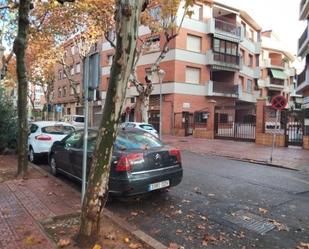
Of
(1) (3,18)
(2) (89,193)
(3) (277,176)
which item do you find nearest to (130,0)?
(2) (89,193)

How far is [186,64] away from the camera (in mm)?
31766

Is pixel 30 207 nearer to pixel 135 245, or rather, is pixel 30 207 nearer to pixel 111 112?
pixel 135 245

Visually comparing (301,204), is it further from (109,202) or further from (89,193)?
(89,193)

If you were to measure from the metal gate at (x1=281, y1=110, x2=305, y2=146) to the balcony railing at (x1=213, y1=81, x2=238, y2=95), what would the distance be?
14963 mm

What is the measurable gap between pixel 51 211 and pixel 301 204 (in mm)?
5010

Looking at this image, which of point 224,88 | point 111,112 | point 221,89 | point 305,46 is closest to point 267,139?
point 305,46

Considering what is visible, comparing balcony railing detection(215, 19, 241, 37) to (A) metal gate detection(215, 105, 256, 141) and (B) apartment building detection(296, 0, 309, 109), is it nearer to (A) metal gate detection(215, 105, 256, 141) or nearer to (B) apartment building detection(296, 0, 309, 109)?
(B) apartment building detection(296, 0, 309, 109)

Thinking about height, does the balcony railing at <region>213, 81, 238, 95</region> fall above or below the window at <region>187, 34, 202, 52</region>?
below

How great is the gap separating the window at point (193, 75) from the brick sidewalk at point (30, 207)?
2421 cm

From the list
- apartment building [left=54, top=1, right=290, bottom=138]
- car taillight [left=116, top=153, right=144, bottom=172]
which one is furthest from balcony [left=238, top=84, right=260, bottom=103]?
car taillight [left=116, top=153, right=144, bottom=172]

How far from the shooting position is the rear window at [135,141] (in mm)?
7082

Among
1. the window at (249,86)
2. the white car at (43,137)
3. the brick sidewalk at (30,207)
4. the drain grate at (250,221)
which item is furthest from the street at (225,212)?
the window at (249,86)

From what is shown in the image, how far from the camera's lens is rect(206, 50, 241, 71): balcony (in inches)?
1308

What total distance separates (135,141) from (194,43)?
88.1 feet
